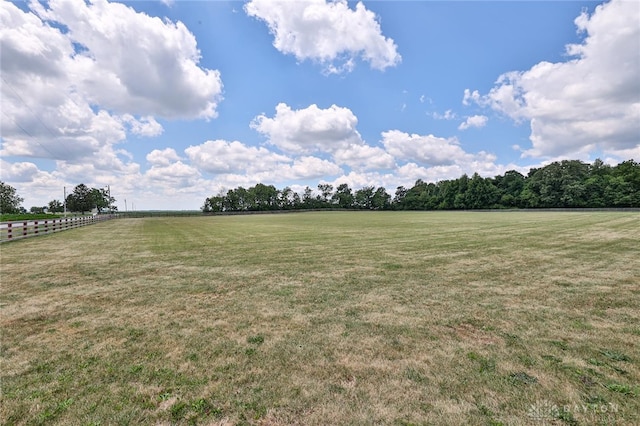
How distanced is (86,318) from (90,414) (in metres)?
2.90

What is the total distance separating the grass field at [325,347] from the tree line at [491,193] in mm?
89940

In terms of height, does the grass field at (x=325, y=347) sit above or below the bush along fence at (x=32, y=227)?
below

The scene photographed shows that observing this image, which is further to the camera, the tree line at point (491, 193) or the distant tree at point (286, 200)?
the distant tree at point (286, 200)

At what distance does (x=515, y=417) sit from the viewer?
8.41ft

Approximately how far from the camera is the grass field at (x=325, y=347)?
8.93ft

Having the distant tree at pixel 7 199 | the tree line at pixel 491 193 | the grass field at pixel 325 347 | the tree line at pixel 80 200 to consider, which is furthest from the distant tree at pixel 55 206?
the grass field at pixel 325 347

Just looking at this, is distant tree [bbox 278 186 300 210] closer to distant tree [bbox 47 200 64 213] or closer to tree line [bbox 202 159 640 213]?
tree line [bbox 202 159 640 213]

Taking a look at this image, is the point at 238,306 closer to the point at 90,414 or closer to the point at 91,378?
the point at 91,378

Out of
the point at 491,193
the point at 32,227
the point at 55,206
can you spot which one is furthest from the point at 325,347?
the point at 55,206

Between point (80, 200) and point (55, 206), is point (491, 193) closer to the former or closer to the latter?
point (80, 200)

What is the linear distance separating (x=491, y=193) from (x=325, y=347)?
107 metres

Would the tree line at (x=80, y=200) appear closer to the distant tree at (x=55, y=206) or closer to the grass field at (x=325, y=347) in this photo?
the distant tree at (x=55, y=206)

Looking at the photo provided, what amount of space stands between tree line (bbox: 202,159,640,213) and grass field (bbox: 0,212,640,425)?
89.9 metres

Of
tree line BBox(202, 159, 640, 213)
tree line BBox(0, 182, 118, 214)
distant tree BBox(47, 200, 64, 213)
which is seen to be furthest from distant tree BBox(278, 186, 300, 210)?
distant tree BBox(47, 200, 64, 213)
